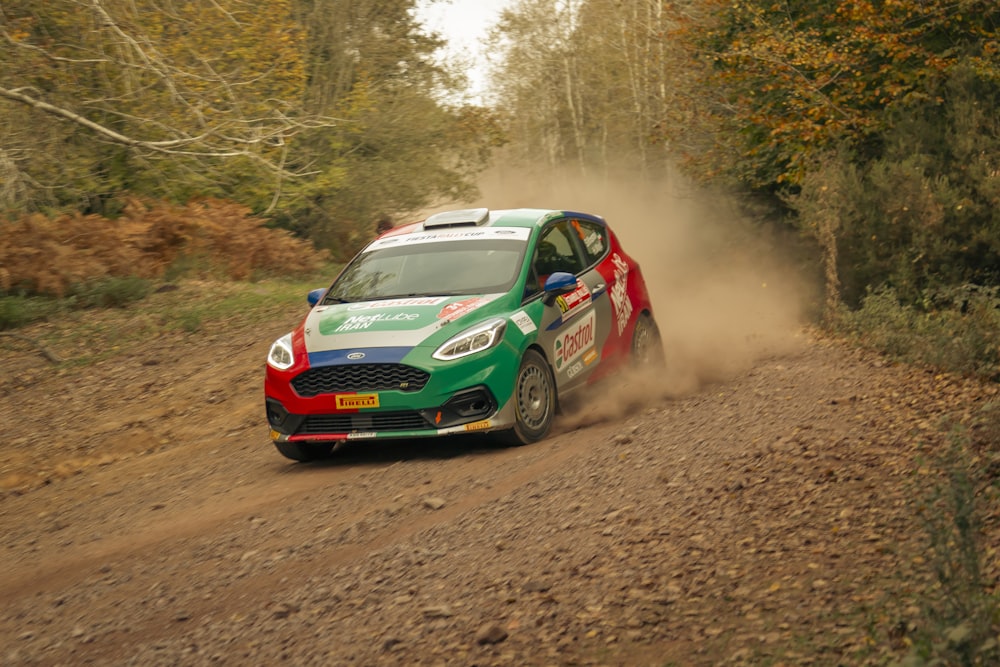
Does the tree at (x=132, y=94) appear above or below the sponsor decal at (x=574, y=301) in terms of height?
above

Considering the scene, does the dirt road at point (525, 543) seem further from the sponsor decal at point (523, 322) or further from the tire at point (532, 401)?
the sponsor decal at point (523, 322)

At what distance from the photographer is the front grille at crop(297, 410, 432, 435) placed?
349 inches

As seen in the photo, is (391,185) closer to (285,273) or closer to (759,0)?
(285,273)

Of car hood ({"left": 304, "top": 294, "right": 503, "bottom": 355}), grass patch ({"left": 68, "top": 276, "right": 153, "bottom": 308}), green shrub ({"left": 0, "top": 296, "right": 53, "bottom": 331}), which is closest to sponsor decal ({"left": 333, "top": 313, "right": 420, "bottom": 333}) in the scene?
car hood ({"left": 304, "top": 294, "right": 503, "bottom": 355})

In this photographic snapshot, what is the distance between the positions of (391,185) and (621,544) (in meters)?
25.2

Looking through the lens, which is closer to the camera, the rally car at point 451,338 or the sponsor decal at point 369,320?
the rally car at point 451,338

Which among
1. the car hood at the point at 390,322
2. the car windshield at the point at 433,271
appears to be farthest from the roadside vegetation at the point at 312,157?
the car hood at the point at 390,322

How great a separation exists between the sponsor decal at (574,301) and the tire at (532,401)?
0.71 meters

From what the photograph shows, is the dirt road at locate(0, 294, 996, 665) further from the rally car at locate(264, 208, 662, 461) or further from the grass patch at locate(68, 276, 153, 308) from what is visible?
the grass patch at locate(68, 276, 153, 308)

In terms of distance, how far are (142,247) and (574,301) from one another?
1206cm

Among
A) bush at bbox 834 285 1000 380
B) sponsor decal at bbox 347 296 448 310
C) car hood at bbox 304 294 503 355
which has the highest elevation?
sponsor decal at bbox 347 296 448 310

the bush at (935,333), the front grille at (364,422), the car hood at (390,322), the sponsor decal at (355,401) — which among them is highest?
the car hood at (390,322)

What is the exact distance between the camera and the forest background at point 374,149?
17.3 m

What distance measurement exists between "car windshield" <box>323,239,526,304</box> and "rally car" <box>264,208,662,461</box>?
0.04ft
